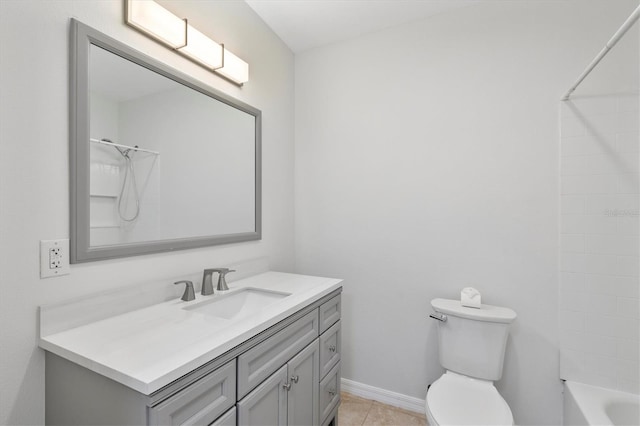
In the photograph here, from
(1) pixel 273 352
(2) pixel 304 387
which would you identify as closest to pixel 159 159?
(1) pixel 273 352

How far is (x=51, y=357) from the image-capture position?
3.06 feet

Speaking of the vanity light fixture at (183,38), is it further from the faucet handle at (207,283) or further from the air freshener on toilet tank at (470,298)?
the air freshener on toilet tank at (470,298)

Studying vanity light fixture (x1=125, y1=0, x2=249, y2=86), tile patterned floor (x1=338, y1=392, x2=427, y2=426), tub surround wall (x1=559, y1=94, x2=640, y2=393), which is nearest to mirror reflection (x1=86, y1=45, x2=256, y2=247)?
vanity light fixture (x1=125, y1=0, x2=249, y2=86)

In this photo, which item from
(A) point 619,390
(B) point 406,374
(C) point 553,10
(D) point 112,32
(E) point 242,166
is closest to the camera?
(D) point 112,32

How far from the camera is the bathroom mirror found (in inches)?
41.1

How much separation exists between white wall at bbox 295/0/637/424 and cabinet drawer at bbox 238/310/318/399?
808 mm

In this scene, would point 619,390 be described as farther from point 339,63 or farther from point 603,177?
point 339,63

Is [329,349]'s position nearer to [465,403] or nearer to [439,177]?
[465,403]

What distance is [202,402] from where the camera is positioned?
860 mm

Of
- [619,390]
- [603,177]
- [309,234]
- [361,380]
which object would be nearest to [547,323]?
[619,390]

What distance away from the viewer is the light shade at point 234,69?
5.27 feet

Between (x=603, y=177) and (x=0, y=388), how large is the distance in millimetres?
2564

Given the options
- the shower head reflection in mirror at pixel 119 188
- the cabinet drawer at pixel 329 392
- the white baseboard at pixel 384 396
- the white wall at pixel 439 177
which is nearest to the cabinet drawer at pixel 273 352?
the cabinet drawer at pixel 329 392

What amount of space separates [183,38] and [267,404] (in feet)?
5.23
